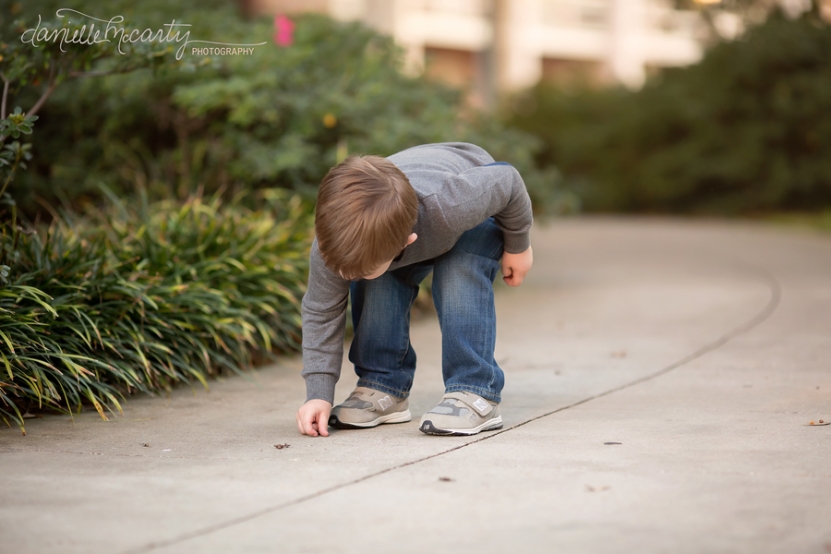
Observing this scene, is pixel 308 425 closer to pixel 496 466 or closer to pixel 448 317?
pixel 448 317

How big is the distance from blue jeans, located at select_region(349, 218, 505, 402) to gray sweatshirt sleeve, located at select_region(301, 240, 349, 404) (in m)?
0.19

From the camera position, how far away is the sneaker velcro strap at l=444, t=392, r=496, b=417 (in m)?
3.23

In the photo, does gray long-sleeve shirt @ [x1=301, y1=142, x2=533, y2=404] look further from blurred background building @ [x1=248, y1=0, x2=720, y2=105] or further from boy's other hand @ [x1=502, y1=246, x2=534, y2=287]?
blurred background building @ [x1=248, y1=0, x2=720, y2=105]

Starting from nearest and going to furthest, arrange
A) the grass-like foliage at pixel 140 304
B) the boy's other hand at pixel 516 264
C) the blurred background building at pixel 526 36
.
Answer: the boy's other hand at pixel 516 264 < the grass-like foliage at pixel 140 304 < the blurred background building at pixel 526 36

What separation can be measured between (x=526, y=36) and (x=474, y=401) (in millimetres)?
27763

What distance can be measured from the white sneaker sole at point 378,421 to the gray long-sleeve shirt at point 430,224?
0.49 feet

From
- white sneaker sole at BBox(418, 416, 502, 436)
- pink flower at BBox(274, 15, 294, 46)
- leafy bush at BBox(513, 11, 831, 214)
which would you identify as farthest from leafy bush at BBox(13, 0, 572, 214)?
leafy bush at BBox(513, 11, 831, 214)

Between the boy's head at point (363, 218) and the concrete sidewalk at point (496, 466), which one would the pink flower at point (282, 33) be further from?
the boy's head at point (363, 218)

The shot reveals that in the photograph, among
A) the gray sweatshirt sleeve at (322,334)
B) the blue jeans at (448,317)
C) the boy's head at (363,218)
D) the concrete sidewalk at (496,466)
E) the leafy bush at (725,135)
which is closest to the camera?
the concrete sidewalk at (496,466)

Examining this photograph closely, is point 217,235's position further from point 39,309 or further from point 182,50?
point 39,309

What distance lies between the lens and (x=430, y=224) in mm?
3055

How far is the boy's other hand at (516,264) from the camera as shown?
3.42 meters

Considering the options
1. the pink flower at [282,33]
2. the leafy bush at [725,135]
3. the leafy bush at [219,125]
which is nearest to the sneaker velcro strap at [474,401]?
the leafy bush at [219,125]

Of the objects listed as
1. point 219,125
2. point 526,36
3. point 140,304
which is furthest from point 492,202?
point 526,36
